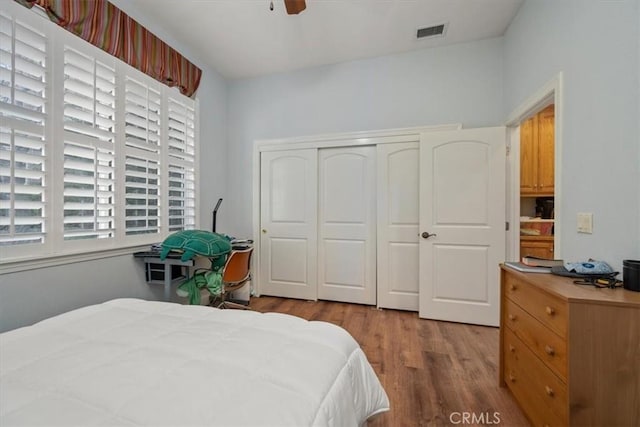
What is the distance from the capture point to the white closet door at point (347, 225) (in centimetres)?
326

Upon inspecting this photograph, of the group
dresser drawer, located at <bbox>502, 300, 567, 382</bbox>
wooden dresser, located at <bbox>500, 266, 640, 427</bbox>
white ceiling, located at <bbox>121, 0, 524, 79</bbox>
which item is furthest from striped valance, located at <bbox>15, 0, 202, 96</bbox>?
dresser drawer, located at <bbox>502, 300, 567, 382</bbox>

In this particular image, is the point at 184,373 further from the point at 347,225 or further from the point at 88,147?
the point at 347,225

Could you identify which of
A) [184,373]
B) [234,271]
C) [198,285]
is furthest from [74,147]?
[184,373]

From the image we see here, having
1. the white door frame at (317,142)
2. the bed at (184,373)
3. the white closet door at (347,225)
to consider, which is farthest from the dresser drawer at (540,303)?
the white door frame at (317,142)

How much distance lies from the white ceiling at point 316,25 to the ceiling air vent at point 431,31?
0.19 ft

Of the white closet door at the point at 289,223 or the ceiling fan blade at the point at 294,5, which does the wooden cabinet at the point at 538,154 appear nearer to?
the white closet door at the point at 289,223

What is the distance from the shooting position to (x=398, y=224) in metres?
3.13

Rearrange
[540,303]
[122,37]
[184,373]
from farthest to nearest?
[122,37] → [540,303] → [184,373]

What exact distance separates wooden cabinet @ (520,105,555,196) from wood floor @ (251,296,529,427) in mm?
2039

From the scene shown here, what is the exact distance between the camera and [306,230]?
3471mm

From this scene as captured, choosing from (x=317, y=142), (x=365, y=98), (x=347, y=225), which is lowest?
(x=347, y=225)

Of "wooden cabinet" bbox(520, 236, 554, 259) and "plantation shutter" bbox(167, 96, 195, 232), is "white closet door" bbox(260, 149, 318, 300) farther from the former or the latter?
"wooden cabinet" bbox(520, 236, 554, 259)

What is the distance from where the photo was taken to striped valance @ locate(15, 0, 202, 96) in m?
1.86
